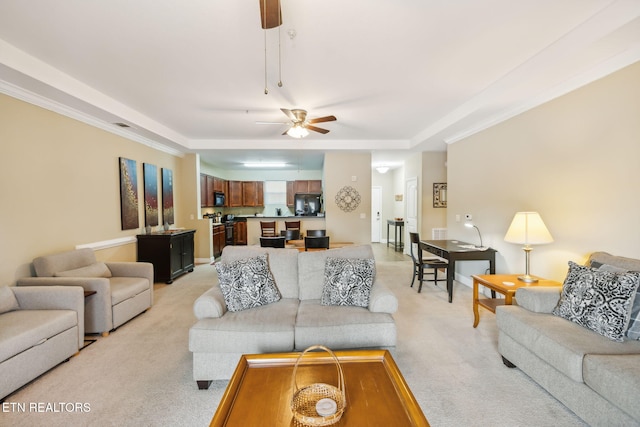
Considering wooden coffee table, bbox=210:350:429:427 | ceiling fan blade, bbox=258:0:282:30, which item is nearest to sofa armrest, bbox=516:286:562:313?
wooden coffee table, bbox=210:350:429:427

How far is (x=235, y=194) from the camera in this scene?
31.0 ft

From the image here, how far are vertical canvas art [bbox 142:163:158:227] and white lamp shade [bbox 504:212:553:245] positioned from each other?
18.6 ft

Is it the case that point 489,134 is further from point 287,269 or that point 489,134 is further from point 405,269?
point 287,269

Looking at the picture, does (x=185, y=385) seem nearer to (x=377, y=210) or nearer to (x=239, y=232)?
(x=239, y=232)

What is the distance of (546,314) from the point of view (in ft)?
7.52

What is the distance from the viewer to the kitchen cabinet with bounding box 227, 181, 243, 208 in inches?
369

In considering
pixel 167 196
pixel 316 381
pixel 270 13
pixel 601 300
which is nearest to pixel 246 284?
pixel 316 381

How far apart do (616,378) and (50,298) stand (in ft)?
13.9

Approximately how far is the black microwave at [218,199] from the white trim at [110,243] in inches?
138

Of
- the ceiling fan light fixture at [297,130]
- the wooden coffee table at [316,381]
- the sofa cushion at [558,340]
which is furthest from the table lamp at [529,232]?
the ceiling fan light fixture at [297,130]

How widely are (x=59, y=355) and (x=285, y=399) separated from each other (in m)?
2.34

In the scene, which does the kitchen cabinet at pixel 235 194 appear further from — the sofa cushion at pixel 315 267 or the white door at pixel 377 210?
the sofa cushion at pixel 315 267

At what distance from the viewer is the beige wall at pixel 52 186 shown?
114 inches

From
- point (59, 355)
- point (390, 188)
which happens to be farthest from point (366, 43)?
point (390, 188)
